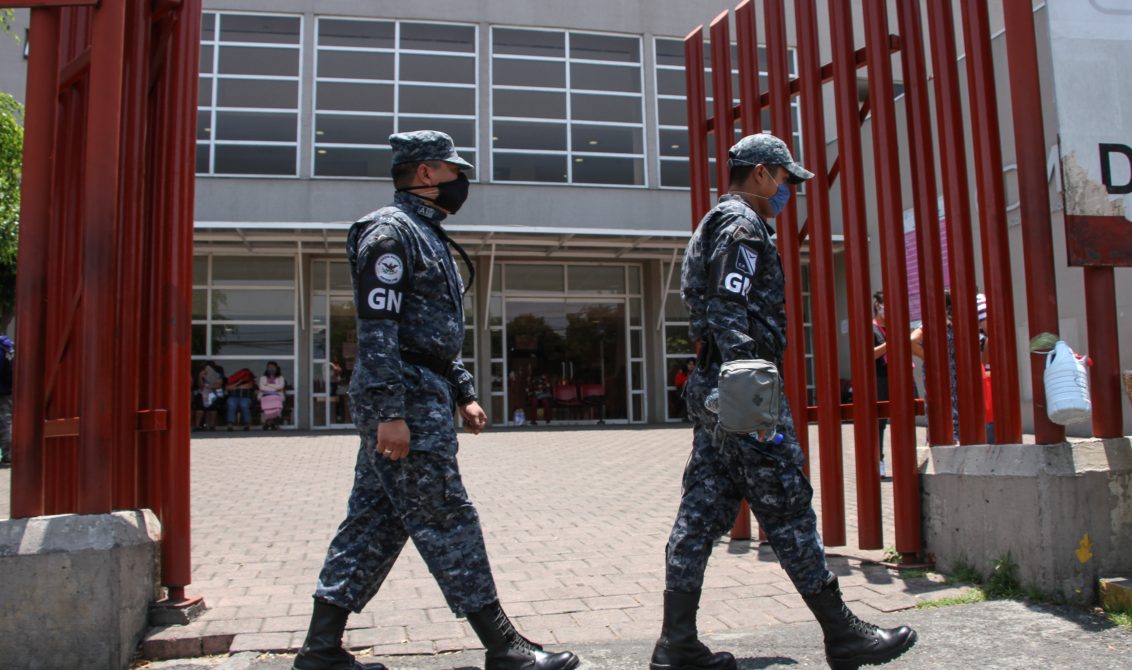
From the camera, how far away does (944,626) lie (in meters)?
3.50

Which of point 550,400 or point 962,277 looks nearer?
point 962,277

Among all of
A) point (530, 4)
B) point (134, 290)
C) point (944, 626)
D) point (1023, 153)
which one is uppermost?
point (530, 4)

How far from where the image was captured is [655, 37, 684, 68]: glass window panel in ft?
67.0

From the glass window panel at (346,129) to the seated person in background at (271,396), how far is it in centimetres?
497

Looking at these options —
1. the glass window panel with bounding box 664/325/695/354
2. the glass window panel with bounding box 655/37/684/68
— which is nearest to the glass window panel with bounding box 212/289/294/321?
the glass window panel with bounding box 664/325/695/354

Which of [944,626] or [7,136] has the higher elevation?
[7,136]

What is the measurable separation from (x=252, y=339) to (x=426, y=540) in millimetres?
17145

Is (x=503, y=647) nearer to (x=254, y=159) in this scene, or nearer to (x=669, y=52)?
(x=254, y=159)

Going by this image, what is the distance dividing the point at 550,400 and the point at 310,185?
6883 millimetres

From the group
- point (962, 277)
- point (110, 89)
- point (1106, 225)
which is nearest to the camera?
point (110, 89)

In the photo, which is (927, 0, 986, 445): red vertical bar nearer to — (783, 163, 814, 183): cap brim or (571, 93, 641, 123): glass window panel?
(783, 163, 814, 183): cap brim

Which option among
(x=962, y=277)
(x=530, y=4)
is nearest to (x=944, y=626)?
(x=962, y=277)

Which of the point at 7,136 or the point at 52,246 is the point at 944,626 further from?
the point at 7,136

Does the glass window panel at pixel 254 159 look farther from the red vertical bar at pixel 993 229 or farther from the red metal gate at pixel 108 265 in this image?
the red vertical bar at pixel 993 229
